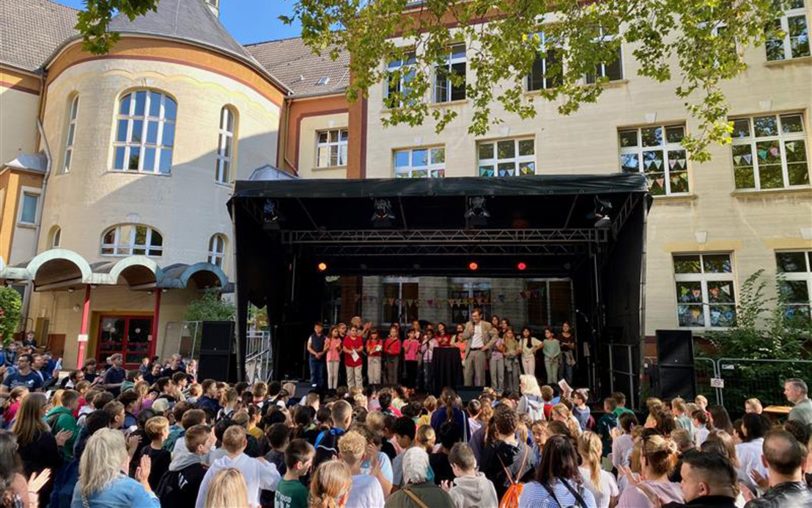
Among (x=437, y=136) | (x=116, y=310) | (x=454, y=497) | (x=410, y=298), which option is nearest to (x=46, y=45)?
(x=116, y=310)

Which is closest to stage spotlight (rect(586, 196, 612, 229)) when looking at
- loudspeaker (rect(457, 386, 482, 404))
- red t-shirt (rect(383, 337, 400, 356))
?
loudspeaker (rect(457, 386, 482, 404))

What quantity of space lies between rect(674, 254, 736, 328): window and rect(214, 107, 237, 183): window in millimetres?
17598

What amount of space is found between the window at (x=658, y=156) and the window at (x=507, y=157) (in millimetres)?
2744

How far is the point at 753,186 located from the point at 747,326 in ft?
14.3

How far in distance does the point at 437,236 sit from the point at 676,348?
207 inches

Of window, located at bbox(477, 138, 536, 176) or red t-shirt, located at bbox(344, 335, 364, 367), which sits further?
window, located at bbox(477, 138, 536, 176)

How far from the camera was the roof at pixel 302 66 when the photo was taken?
2414 cm

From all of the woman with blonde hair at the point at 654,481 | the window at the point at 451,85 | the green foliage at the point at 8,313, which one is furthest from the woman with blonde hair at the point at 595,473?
the green foliage at the point at 8,313

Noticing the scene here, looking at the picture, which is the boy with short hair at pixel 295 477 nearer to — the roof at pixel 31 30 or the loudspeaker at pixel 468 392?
the loudspeaker at pixel 468 392

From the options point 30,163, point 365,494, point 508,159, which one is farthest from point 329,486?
point 30,163

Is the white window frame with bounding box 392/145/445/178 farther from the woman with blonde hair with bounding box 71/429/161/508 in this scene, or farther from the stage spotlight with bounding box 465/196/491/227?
the woman with blonde hair with bounding box 71/429/161/508

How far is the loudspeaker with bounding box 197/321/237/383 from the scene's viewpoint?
972 centimetres

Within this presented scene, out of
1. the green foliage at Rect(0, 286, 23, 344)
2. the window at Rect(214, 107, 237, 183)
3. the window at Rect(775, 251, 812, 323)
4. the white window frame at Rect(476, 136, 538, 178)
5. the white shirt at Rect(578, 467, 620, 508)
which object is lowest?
the white shirt at Rect(578, 467, 620, 508)

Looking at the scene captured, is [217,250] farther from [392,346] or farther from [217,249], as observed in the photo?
[392,346]
